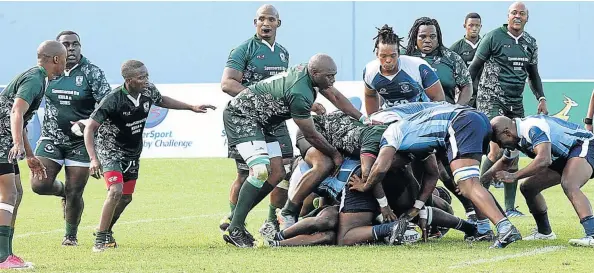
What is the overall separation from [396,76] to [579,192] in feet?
7.81

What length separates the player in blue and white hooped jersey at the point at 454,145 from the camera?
10.5 metres

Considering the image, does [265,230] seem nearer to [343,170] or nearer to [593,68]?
[343,170]

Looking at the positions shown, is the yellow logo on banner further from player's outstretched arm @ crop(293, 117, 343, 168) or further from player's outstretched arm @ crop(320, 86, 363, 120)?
player's outstretched arm @ crop(293, 117, 343, 168)

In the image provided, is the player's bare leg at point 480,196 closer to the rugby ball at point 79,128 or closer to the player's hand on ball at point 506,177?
the player's hand on ball at point 506,177

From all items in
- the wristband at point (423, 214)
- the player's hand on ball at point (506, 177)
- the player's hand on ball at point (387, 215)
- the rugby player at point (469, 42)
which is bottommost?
the wristband at point (423, 214)

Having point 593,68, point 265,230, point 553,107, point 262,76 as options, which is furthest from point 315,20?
point 265,230

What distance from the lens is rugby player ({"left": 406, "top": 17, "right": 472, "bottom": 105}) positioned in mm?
13273

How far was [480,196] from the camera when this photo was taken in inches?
412

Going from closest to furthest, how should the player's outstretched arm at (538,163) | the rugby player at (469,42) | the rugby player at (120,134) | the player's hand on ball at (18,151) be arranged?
the player's hand on ball at (18,151)
the player's outstretched arm at (538,163)
the rugby player at (120,134)
the rugby player at (469,42)

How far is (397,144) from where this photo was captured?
1080 cm

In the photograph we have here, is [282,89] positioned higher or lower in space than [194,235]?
higher

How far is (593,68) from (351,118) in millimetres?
19875

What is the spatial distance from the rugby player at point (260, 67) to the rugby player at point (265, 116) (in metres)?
1.32

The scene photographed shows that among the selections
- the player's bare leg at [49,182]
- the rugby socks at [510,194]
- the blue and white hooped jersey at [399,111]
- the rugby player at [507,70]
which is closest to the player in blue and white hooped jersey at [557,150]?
the blue and white hooped jersey at [399,111]
